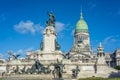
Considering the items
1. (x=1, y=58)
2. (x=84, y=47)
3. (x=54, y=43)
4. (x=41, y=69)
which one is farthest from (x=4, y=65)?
(x=84, y=47)

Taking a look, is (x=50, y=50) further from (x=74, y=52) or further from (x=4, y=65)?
(x=74, y=52)

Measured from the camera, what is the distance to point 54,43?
89875 mm

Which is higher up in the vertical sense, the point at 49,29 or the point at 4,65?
the point at 49,29

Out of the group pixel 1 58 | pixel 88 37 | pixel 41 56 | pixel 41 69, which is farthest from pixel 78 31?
pixel 41 69

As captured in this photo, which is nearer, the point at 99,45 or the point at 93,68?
the point at 93,68

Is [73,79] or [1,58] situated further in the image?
[1,58]

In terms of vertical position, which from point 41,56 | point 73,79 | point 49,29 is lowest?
point 73,79

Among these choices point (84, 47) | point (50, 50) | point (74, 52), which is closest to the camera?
point (50, 50)

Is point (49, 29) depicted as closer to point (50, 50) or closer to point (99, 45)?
point (50, 50)

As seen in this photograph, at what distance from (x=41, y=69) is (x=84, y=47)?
234 ft

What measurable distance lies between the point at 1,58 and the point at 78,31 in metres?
50.9

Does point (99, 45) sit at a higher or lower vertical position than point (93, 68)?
higher

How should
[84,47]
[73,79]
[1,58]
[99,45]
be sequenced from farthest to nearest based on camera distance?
[84,47] < [99,45] < [1,58] < [73,79]

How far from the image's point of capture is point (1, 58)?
109 metres
